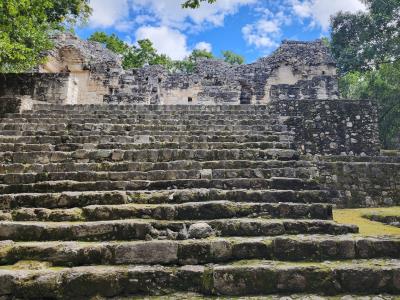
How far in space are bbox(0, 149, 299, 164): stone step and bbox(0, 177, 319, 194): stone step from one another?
94 centimetres

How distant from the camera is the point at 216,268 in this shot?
2.93 meters

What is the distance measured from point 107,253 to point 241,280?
119cm

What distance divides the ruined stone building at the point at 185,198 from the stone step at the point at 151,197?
0.01 meters

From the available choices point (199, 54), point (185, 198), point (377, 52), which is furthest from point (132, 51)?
A: point (185, 198)

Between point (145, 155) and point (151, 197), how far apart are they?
4.76 ft

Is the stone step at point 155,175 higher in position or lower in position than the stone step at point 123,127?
lower

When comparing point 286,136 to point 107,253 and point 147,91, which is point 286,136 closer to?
point 107,253

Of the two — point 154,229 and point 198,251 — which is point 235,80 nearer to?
point 154,229

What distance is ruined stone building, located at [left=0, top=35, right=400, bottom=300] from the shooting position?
2885mm

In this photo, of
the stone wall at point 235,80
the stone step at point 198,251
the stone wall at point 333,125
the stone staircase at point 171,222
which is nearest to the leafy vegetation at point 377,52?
the stone wall at point 235,80

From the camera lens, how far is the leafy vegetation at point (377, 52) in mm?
18578

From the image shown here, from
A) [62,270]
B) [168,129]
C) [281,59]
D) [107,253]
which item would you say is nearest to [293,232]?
[107,253]

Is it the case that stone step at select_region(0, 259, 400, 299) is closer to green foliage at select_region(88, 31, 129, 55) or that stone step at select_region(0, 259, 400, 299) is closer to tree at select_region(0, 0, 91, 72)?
Answer: tree at select_region(0, 0, 91, 72)

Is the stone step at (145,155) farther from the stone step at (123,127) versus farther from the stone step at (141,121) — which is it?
the stone step at (141,121)
